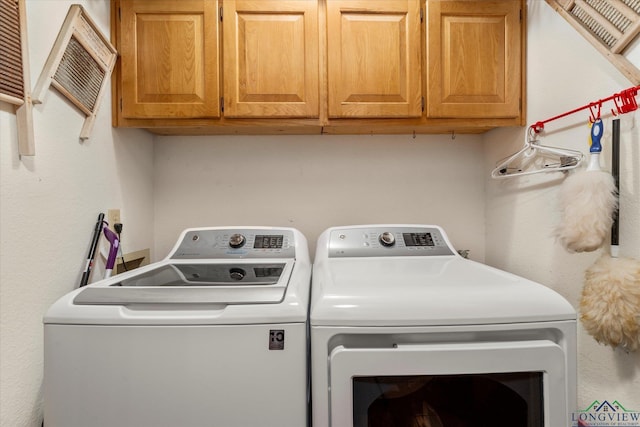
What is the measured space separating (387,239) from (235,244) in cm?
68

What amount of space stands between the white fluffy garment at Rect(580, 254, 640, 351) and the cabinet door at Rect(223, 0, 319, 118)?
3.85 feet

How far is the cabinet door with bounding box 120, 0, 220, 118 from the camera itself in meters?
1.38

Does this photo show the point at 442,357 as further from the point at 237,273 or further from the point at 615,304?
the point at 237,273

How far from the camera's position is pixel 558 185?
128 cm

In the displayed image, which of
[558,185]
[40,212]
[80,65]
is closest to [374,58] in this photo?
[558,185]

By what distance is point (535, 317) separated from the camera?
0.84 meters

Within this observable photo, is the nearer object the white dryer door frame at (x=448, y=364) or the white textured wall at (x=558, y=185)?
the white dryer door frame at (x=448, y=364)

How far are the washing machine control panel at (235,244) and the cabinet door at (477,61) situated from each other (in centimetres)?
87

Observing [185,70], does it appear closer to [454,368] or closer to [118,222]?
[118,222]

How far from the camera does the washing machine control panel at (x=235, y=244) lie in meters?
1.41

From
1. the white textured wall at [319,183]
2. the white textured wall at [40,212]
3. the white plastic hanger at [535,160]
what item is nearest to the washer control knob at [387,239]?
the white textured wall at [319,183]

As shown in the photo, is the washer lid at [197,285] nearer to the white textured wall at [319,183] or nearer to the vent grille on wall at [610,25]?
the white textured wall at [319,183]

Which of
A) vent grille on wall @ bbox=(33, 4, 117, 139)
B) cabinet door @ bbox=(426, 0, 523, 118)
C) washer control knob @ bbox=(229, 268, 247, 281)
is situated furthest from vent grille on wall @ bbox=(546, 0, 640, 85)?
vent grille on wall @ bbox=(33, 4, 117, 139)

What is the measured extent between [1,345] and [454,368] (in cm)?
120
